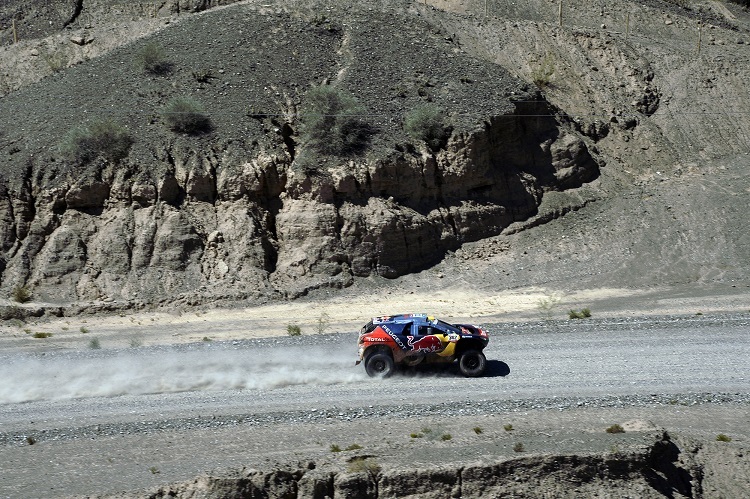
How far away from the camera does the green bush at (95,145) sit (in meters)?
36.0

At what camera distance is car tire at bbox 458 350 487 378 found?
2292 cm

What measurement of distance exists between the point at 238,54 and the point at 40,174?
1068cm

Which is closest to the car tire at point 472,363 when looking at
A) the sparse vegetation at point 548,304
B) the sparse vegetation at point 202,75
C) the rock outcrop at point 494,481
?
the rock outcrop at point 494,481

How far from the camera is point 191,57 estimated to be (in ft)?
135

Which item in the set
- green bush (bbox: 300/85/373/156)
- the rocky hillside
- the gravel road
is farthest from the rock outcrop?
green bush (bbox: 300/85/373/156)

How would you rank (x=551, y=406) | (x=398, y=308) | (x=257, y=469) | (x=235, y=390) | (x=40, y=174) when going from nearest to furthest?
(x=257, y=469)
(x=551, y=406)
(x=235, y=390)
(x=398, y=308)
(x=40, y=174)

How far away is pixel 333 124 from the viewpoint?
124 feet

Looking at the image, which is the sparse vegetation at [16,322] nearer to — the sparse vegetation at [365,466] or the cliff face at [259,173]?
the cliff face at [259,173]

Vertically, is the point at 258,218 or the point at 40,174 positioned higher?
the point at 40,174

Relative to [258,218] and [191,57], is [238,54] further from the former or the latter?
[258,218]

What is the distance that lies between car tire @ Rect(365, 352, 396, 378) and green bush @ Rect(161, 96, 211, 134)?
17.8 meters

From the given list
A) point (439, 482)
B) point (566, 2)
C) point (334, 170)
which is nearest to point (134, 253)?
point (334, 170)

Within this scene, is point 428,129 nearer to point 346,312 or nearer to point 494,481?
point 346,312

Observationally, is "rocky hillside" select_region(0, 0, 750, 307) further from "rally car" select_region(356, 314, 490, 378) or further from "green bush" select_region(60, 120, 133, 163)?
"rally car" select_region(356, 314, 490, 378)
